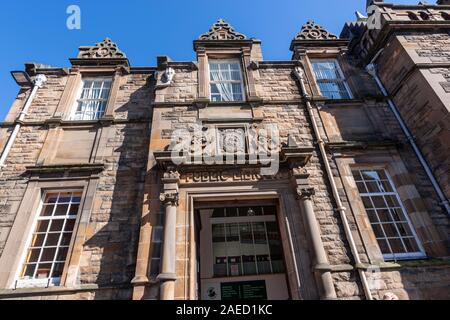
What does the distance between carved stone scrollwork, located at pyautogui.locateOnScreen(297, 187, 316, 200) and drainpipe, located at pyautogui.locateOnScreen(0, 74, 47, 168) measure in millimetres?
8221

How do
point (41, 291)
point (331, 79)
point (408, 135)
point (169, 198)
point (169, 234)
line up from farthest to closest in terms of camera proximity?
1. point (331, 79)
2. point (408, 135)
3. point (169, 198)
4. point (169, 234)
5. point (41, 291)

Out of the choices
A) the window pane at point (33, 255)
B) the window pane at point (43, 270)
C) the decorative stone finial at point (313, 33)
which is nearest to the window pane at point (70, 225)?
the window pane at point (33, 255)

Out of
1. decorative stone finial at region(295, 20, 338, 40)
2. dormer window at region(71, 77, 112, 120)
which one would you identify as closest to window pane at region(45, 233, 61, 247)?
dormer window at region(71, 77, 112, 120)

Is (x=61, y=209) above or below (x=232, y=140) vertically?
below

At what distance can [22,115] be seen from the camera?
7.93 metres

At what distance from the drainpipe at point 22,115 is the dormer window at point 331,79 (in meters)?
10.1

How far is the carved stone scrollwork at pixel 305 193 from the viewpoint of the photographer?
242 inches

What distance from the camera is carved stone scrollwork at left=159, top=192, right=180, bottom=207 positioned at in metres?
5.91

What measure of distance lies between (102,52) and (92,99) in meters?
2.28

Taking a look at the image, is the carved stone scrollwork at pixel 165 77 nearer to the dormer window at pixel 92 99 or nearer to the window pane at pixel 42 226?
the dormer window at pixel 92 99

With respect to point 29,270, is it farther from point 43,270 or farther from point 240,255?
point 240,255

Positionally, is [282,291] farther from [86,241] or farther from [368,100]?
[368,100]

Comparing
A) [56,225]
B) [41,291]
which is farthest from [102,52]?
[41,291]

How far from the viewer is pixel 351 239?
5.81 meters
